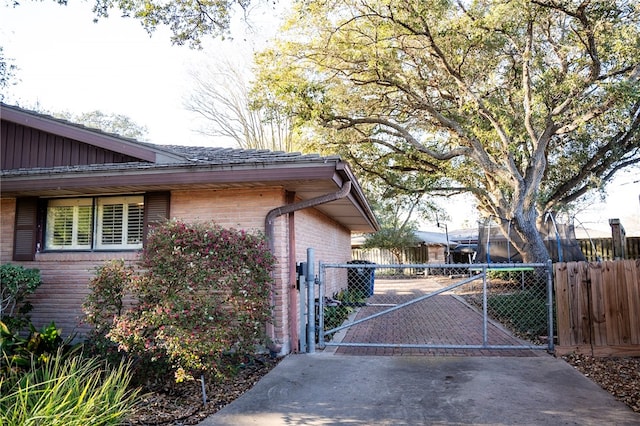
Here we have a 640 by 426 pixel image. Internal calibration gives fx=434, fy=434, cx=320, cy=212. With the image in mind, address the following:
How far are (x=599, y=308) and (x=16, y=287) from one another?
8.44 meters

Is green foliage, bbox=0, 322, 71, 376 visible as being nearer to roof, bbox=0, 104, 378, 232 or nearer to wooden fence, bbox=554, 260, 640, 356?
roof, bbox=0, 104, 378, 232

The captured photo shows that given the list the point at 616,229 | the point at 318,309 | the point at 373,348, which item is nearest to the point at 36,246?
the point at 318,309

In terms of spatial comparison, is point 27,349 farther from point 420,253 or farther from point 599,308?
point 420,253

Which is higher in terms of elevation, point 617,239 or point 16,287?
point 617,239

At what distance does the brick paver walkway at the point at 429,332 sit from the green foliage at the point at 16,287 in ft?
15.8

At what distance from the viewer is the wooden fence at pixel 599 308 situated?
20.0 ft

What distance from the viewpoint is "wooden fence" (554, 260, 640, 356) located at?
6102 millimetres

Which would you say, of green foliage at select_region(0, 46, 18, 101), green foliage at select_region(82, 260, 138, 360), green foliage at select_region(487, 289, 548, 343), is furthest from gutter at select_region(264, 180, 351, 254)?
green foliage at select_region(0, 46, 18, 101)

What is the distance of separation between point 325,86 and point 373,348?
7974 millimetres

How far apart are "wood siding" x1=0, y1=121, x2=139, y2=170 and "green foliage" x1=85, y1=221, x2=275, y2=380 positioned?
303 cm

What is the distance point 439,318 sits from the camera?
33.5 ft

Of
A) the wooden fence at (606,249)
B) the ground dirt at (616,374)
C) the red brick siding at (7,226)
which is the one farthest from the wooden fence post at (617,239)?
the red brick siding at (7,226)

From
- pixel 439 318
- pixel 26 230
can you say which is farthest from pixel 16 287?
pixel 439 318

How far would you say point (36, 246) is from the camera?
7.26m
